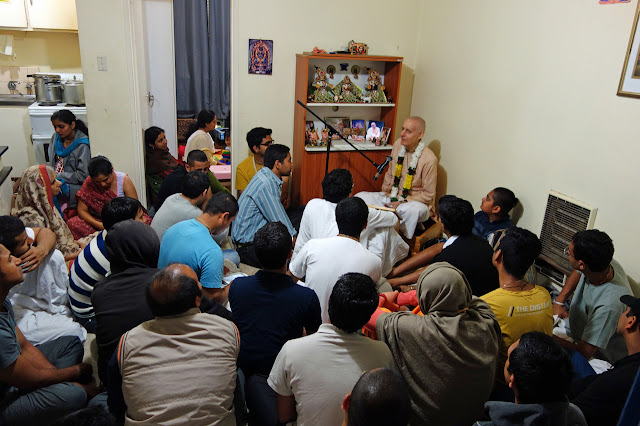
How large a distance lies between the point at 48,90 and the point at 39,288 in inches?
146

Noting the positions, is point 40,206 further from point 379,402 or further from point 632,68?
point 632,68

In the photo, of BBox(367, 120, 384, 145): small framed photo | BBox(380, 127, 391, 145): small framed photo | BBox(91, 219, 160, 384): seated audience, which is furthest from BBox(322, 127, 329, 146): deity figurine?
BBox(91, 219, 160, 384): seated audience

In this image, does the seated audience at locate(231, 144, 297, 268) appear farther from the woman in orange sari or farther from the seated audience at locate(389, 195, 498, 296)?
the seated audience at locate(389, 195, 498, 296)

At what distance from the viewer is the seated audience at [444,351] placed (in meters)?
1.89

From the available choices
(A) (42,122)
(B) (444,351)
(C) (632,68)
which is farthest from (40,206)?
(C) (632,68)

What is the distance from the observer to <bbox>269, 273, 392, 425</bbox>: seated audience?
1.72 meters

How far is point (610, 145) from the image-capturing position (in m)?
3.03

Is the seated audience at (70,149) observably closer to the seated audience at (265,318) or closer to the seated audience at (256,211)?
the seated audience at (256,211)

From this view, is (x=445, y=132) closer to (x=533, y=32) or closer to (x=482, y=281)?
(x=533, y=32)

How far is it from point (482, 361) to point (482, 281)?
3.07ft

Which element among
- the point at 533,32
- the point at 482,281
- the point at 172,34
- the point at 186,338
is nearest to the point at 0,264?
the point at 186,338

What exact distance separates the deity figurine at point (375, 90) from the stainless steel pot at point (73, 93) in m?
3.29

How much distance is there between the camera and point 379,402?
1355mm

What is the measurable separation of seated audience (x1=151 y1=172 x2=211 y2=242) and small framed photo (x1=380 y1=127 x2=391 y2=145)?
239 centimetres
